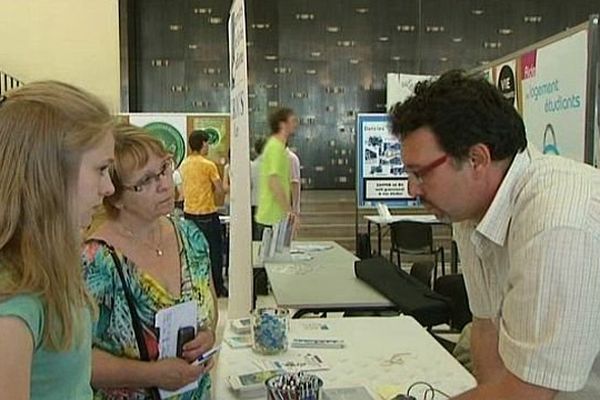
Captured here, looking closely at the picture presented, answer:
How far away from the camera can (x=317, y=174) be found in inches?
341

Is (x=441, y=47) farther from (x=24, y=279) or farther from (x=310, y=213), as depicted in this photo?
(x=24, y=279)

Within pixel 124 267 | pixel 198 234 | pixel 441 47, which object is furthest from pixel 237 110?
pixel 441 47

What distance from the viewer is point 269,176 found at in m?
4.82

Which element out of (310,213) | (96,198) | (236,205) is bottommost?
(310,213)

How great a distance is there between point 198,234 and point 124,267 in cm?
29

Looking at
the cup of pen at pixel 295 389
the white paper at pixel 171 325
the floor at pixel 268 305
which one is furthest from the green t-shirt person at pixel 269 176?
the cup of pen at pixel 295 389

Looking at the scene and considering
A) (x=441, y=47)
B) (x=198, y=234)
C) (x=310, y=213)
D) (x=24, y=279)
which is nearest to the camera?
(x=24, y=279)

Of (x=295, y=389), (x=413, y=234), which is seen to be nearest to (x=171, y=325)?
(x=295, y=389)

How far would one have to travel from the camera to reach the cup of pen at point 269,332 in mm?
1913

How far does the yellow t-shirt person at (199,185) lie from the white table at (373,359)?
3710mm

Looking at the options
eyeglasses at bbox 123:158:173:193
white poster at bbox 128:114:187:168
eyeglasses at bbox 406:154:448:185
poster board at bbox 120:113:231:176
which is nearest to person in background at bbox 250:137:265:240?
poster board at bbox 120:113:231:176

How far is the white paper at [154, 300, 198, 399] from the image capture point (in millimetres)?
1555

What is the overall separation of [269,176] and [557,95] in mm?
2470

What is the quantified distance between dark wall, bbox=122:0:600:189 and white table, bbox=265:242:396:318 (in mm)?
4763
